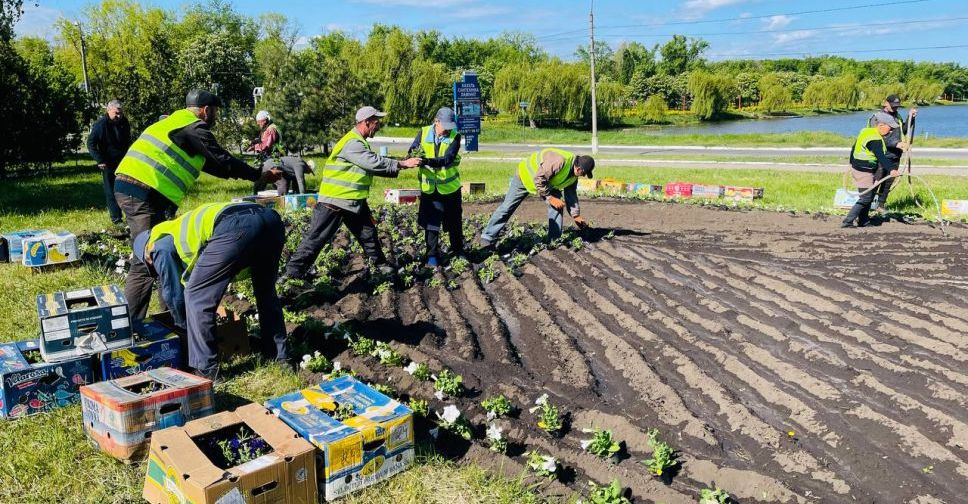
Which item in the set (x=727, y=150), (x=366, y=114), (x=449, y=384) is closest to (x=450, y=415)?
(x=449, y=384)

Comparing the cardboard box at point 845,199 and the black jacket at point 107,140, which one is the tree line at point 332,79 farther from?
the cardboard box at point 845,199

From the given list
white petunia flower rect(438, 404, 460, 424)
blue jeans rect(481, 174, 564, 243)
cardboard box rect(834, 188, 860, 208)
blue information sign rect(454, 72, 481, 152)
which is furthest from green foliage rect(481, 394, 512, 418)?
blue information sign rect(454, 72, 481, 152)

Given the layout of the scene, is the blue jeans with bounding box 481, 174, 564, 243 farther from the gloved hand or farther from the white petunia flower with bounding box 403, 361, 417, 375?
the white petunia flower with bounding box 403, 361, 417, 375

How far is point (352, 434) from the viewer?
11.0ft

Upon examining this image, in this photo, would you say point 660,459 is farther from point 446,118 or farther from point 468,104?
point 468,104

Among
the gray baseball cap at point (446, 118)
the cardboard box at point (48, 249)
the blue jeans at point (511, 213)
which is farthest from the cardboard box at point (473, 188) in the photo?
the cardboard box at point (48, 249)

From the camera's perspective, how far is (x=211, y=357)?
4410mm

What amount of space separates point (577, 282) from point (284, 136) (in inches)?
640

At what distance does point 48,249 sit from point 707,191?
1044 cm

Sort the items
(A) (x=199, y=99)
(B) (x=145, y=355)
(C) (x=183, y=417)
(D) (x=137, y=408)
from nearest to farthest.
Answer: (D) (x=137, y=408)
(C) (x=183, y=417)
(B) (x=145, y=355)
(A) (x=199, y=99)

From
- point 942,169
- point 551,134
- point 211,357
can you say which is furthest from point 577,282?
point 551,134

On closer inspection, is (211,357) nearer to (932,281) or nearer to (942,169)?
(932,281)

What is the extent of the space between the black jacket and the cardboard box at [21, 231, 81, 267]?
83.4 inches

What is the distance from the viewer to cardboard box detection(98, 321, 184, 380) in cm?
433
